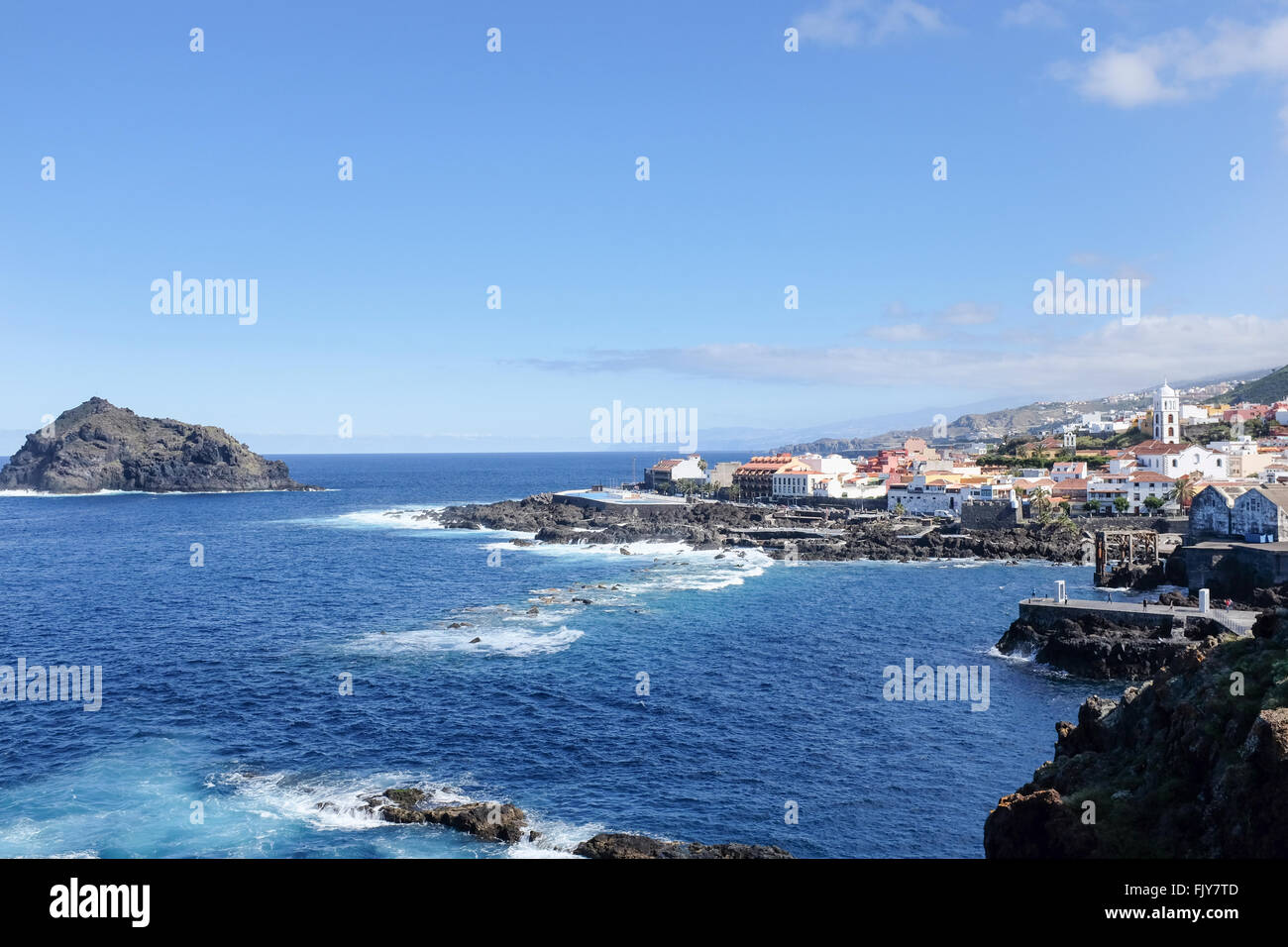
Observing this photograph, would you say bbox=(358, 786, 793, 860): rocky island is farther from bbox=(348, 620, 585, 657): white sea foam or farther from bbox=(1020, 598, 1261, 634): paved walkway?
bbox=(1020, 598, 1261, 634): paved walkway

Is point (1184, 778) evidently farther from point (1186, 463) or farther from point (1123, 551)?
point (1186, 463)

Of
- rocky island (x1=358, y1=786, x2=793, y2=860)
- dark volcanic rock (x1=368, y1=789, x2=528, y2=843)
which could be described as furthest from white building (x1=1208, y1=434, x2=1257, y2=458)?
dark volcanic rock (x1=368, y1=789, x2=528, y2=843)

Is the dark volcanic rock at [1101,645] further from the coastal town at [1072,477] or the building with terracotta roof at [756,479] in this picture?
the building with terracotta roof at [756,479]

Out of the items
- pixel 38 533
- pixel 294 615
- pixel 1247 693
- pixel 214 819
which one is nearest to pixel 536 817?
pixel 214 819

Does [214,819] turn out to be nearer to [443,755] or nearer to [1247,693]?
[443,755]

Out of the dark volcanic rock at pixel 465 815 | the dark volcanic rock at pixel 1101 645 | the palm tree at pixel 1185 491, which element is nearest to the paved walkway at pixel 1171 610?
the dark volcanic rock at pixel 1101 645

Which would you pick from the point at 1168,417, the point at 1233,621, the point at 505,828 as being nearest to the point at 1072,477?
the point at 1168,417
